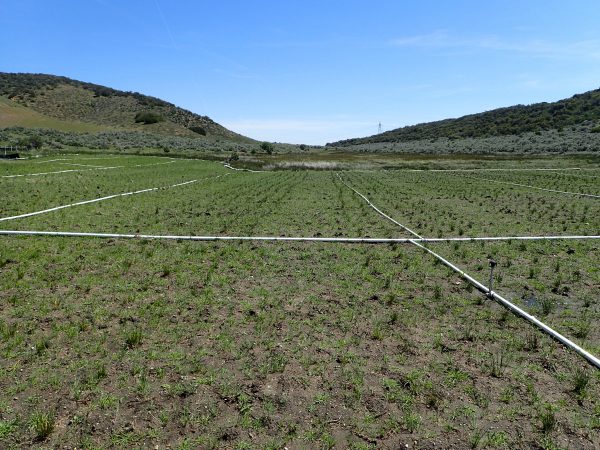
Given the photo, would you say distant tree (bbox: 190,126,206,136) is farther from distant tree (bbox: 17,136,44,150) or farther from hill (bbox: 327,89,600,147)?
hill (bbox: 327,89,600,147)

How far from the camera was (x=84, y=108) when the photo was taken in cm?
10494

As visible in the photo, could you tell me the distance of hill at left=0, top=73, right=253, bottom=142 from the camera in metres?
86.2

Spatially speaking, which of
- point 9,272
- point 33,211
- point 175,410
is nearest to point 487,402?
point 175,410

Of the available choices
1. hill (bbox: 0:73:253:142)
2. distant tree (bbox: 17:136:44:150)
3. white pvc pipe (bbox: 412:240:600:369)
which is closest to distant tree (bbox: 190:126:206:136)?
hill (bbox: 0:73:253:142)

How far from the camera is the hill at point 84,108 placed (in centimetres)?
8622

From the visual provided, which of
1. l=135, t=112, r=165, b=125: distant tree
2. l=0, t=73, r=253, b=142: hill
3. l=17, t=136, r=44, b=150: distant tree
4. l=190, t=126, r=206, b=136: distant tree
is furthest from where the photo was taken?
l=190, t=126, r=206, b=136: distant tree

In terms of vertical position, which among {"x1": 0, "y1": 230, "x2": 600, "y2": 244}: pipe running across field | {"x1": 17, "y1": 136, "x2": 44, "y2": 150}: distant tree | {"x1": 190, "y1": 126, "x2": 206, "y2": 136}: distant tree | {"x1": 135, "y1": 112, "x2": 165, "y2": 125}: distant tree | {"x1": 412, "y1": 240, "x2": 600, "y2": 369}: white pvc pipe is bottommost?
{"x1": 412, "y1": 240, "x2": 600, "y2": 369}: white pvc pipe

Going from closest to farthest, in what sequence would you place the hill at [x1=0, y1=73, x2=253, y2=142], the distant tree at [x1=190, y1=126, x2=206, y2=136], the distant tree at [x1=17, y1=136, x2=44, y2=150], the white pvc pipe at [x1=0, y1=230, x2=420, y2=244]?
the white pvc pipe at [x1=0, y1=230, x2=420, y2=244] → the distant tree at [x1=17, y1=136, x2=44, y2=150] → the hill at [x1=0, y1=73, x2=253, y2=142] → the distant tree at [x1=190, y1=126, x2=206, y2=136]

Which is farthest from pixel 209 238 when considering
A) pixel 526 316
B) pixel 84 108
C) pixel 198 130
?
pixel 84 108

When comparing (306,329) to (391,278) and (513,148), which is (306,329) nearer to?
(391,278)

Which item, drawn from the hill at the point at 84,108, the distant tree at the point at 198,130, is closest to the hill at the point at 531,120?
the distant tree at the point at 198,130

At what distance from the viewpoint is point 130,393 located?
169 inches

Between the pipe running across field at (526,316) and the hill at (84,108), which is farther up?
the hill at (84,108)

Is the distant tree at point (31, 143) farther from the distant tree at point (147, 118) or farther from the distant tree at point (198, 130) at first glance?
the distant tree at point (198, 130)
